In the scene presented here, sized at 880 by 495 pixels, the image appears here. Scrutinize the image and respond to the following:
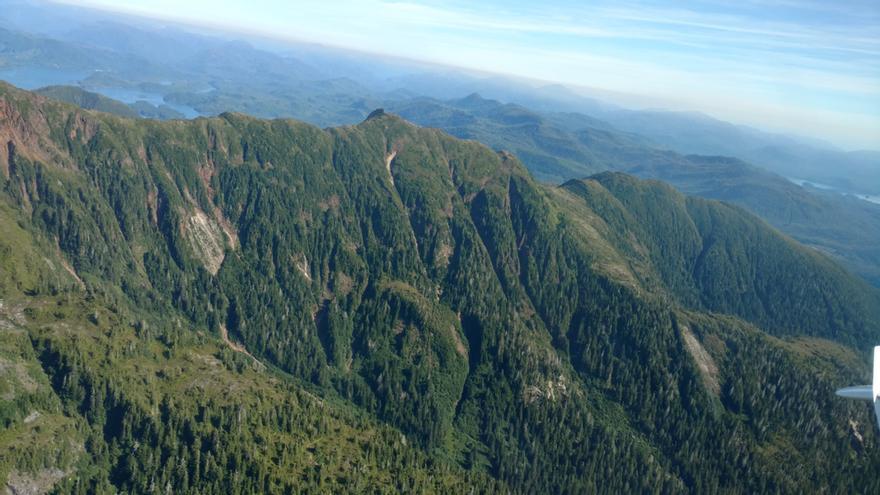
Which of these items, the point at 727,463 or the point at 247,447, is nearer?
the point at 247,447

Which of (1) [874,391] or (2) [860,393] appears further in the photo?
(2) [860,393]

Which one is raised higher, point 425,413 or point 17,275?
point 17,275

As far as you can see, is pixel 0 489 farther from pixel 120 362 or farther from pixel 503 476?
pixel 503 476

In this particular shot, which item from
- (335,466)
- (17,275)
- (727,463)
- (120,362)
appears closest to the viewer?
(335,466)

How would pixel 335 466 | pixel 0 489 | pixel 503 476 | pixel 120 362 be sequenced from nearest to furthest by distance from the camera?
pixel 0 489 → pixel 335 466 → pixel 120 362 → pixel 503 476

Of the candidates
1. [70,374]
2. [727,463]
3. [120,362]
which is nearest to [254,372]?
[120,362]

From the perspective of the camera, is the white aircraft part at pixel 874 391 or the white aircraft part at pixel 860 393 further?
the white aircraft part at pixel 860 393

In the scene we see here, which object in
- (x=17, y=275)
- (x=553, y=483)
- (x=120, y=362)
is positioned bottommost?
(x=553, y=483)

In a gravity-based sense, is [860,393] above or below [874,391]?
below

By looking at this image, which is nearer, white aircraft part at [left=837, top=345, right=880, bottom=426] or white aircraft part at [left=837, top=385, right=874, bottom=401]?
white aircraft part at [left=837, top=345, right=880, bottom=426]
